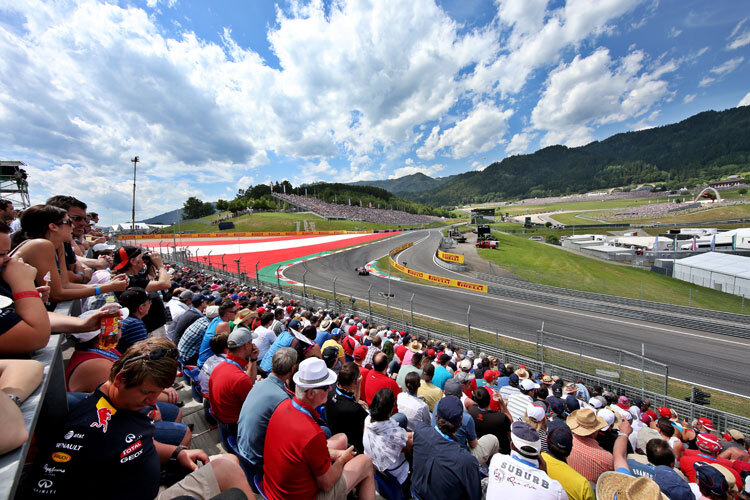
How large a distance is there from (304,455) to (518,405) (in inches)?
157

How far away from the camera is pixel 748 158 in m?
188

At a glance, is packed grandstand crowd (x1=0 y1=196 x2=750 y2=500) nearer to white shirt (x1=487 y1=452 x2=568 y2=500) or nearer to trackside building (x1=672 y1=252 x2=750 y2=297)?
white shirt (x1=487 y1=452 x2=568 y2=500)

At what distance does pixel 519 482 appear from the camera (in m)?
2.47

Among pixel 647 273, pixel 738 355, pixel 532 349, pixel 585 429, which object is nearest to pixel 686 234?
pixel 647 273

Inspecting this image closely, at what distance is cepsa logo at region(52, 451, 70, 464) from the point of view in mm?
1647

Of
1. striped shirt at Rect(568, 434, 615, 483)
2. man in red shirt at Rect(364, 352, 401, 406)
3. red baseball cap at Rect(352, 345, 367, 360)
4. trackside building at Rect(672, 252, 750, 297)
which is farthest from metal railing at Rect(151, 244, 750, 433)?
trackside building at Rect(672, 252, 750, 297)

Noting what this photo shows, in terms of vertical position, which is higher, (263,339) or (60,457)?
(60,457)

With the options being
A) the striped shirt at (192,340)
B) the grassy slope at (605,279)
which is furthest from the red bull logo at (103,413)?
the grassy slope at (605,279)

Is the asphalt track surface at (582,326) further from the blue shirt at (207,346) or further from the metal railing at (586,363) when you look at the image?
the blue shirt at (207,346)

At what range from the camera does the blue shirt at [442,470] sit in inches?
104

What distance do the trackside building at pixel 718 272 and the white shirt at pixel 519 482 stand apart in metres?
35.1

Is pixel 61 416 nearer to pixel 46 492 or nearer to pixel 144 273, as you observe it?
pixel 46 492

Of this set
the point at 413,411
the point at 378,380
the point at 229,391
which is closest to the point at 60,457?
the point at 229,391

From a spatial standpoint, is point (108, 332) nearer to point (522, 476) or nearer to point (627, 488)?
point (522, 476)
